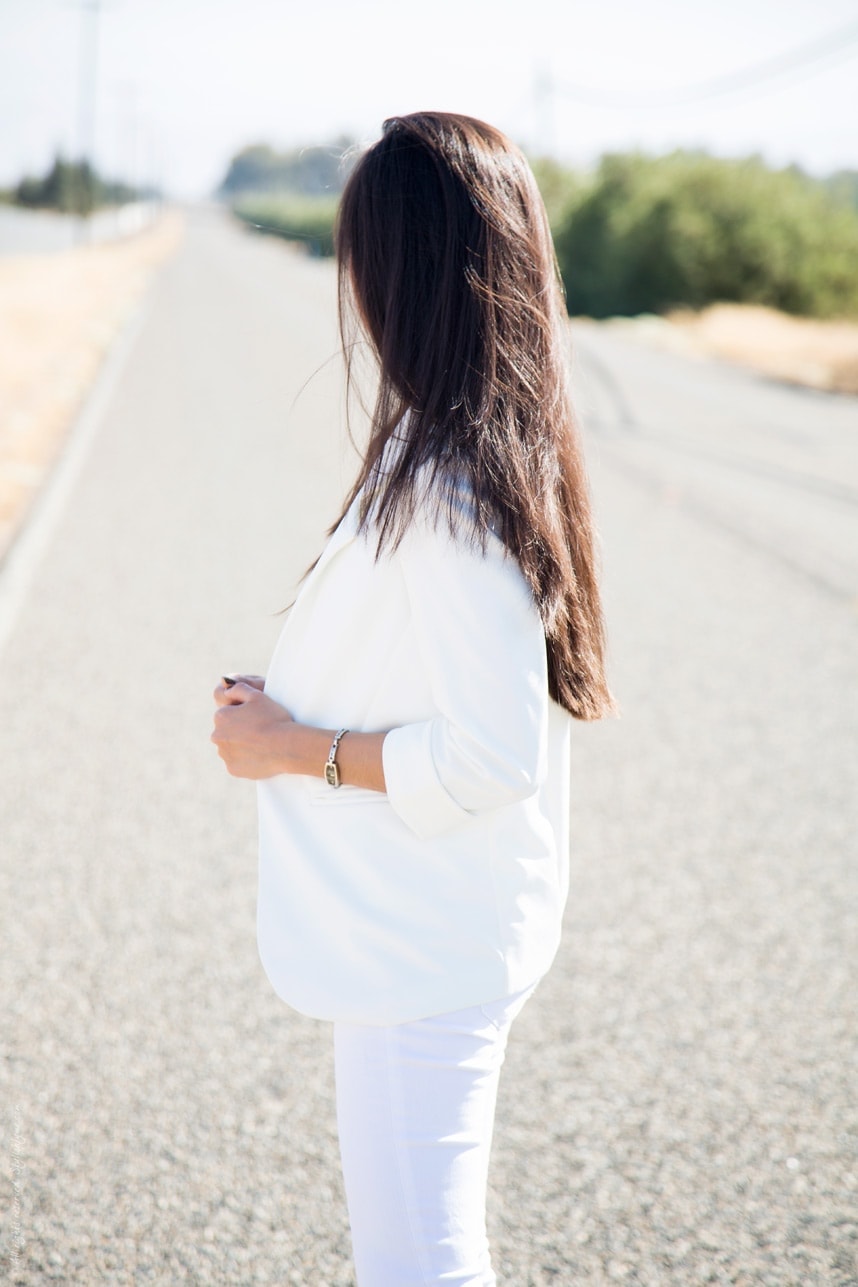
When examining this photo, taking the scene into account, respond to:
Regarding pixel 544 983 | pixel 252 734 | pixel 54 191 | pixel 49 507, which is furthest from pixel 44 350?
pixel 54 191

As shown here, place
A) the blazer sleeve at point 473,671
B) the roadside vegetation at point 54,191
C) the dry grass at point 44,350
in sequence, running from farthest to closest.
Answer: the roadside vegetation at point 54,191, the dry grass at point 44,350, the blazer sleeve at point 473,671

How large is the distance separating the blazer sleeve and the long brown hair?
29 millimetres

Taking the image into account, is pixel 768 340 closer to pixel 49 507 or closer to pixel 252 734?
pixel 49 507

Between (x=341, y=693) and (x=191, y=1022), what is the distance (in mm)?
1607

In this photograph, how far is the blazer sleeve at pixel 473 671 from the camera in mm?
1188

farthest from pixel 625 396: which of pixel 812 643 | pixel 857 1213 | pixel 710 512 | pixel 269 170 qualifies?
pixel 269 170

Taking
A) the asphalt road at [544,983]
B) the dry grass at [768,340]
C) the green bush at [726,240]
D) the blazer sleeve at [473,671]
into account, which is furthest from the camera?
the green bush at [726,240]

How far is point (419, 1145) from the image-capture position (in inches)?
49.7

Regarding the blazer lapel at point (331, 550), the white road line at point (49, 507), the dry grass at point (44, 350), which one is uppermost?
the blazer lapel at point (331, 550)

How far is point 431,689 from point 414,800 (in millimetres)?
130

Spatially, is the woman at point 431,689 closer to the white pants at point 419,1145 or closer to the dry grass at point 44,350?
the white pants at point 419,1145

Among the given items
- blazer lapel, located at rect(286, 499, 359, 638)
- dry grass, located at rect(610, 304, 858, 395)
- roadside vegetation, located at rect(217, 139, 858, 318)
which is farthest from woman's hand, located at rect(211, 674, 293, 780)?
roadside vegetation, located at rect(217, 139, 858, 318)

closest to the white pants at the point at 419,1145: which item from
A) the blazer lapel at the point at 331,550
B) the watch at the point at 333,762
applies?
the watch at the point at 333,762

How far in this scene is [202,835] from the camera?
11.6 feet
